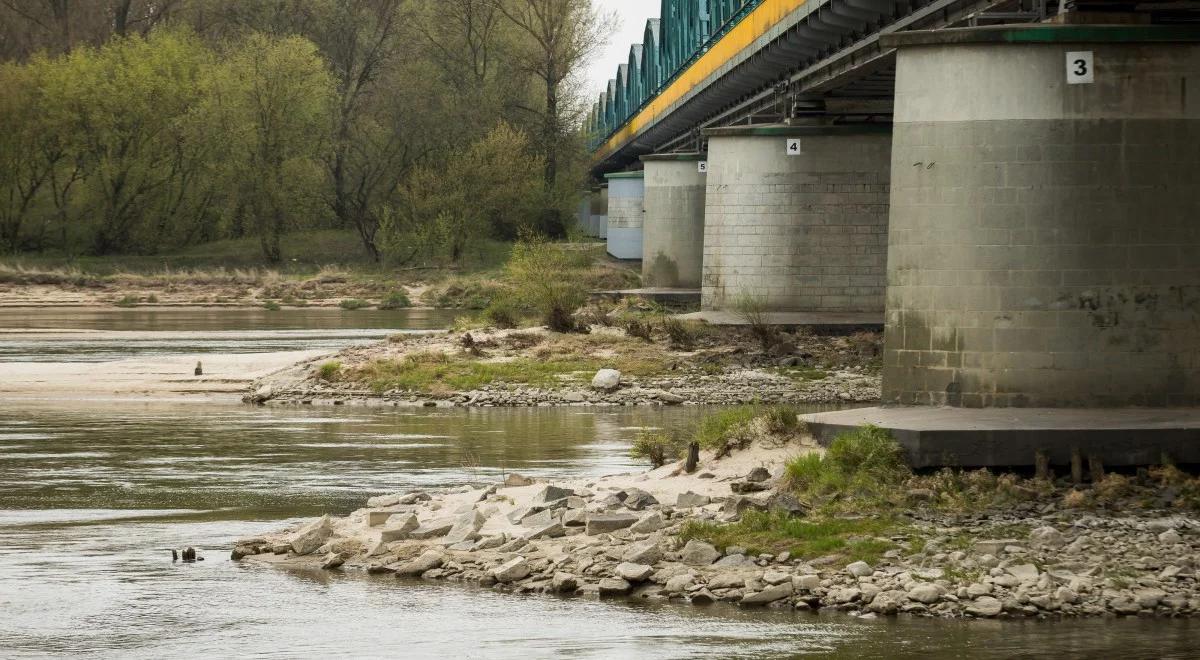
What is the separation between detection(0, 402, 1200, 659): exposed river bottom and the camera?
1405 centimetres

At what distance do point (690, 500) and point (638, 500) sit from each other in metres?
0.51

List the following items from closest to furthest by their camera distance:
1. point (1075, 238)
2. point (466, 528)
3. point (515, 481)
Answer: point (466, 528) < point (1075, 238) < point (515, 481)

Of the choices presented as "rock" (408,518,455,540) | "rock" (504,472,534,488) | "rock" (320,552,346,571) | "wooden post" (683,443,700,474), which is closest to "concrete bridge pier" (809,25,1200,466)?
"wooden post" (683,443,700,474)

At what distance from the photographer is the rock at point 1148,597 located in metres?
14.9

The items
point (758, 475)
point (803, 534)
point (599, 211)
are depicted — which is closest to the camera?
point (803, 534)

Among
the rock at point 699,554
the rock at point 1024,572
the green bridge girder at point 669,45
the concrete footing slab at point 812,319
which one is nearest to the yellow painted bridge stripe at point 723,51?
the green bridge girder at point 669,45

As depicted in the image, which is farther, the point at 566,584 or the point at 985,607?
the point at 566,584

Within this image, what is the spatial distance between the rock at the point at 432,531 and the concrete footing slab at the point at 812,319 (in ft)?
84.2

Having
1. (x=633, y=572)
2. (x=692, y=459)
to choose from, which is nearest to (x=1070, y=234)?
(x=692, y=459)

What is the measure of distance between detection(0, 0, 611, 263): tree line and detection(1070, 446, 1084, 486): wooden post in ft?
222

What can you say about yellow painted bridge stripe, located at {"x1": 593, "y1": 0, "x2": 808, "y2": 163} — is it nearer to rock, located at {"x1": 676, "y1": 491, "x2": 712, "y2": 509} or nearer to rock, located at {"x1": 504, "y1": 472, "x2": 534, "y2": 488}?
rock, located at {"x1": 504, "y1": 472, "x2": 534, "y2": 488}

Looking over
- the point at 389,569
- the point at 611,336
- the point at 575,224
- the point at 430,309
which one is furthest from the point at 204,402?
the point at 575,224

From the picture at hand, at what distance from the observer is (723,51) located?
51375 millimetres

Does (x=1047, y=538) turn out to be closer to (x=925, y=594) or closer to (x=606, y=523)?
(x=925, y=594)
